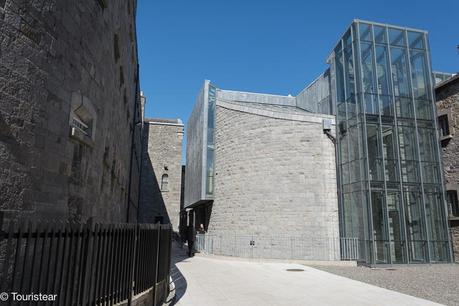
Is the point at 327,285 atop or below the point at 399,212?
below

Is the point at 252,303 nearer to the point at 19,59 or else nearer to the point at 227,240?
the point at 19,59

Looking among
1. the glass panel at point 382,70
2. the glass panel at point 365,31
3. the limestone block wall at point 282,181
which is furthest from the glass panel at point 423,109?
the limestone block wall at point 282,181

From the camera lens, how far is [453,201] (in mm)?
17828

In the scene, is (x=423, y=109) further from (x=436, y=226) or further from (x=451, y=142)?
(x=436, y=226)

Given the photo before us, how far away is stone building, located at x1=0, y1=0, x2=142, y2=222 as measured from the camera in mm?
4781

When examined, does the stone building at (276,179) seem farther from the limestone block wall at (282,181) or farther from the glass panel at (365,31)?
the glass panel at (365,31)

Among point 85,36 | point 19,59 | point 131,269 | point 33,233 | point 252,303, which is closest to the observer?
point 33,233

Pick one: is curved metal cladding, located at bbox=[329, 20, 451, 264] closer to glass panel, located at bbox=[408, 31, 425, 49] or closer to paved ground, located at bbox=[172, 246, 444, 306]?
glass panel, located at bbox=[408, 31, 425, 49]

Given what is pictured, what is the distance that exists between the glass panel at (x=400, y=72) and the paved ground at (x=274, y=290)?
10.6 m

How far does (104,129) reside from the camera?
9305 millimetres

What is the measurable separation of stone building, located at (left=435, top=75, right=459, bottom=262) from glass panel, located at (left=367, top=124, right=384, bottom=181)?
3795 millimetres

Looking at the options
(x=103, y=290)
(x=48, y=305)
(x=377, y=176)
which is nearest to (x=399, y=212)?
(x=377, y=176)

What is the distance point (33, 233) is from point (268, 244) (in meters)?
16.1

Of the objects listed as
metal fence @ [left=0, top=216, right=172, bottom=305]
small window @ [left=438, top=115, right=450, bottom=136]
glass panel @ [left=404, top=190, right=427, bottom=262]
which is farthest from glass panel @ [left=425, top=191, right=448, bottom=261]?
metal fence @ [left=0, top=216, right=172, bottom=305]
